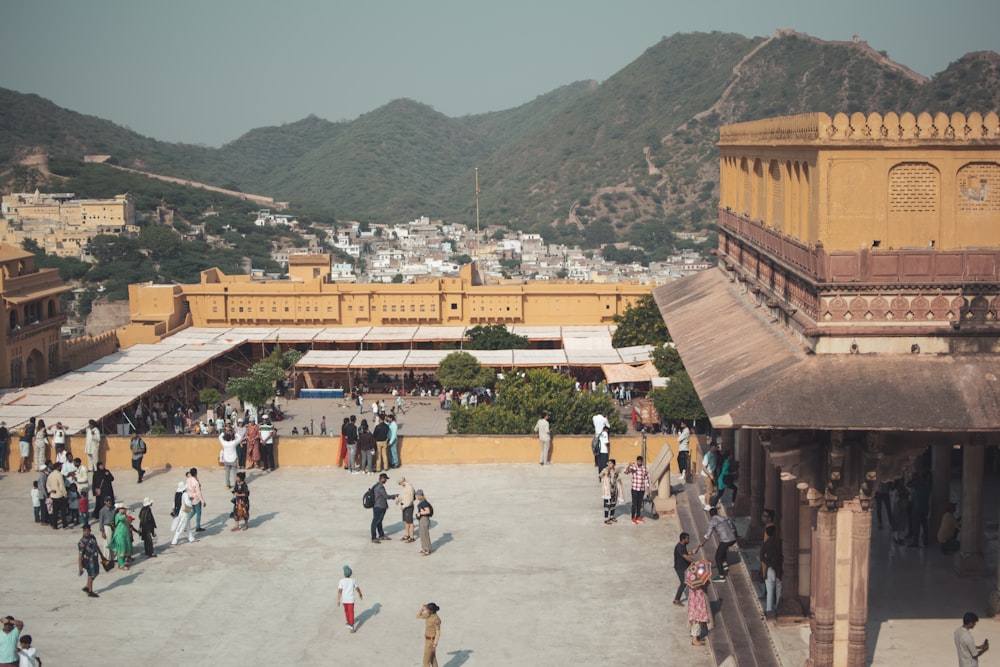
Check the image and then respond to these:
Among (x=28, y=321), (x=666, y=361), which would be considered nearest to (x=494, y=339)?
(x=666, y=361)

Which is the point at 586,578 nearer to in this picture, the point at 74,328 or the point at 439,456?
the point at 439,456

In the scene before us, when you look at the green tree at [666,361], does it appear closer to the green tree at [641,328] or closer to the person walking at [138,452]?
the green tree at [641,328]

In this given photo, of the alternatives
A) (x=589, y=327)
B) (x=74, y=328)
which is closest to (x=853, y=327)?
(x=589, y=327)

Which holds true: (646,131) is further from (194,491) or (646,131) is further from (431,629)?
(431,629)

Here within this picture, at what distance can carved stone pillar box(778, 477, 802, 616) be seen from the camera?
1170cm

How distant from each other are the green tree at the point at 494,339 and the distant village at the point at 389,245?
2760 centimetres

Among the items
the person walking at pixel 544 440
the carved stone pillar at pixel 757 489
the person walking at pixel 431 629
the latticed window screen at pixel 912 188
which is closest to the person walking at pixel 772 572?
the carved stone pillar at pixel 757 489

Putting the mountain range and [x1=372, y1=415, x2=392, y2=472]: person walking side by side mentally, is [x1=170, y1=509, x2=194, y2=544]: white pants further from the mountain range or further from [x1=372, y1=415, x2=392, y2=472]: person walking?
the mountain range

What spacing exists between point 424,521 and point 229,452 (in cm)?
420

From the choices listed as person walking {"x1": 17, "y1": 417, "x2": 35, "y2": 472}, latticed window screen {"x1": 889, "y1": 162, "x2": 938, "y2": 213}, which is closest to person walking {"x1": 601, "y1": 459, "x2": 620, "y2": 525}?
latticed window screen {"x1": 889, "y1": 162, "x2": 938, "y2": 213}

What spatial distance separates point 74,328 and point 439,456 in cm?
5796

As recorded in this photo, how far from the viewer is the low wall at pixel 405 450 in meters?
18.9

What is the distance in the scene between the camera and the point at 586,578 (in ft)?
46.4

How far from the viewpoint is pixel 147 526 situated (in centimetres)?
1471
